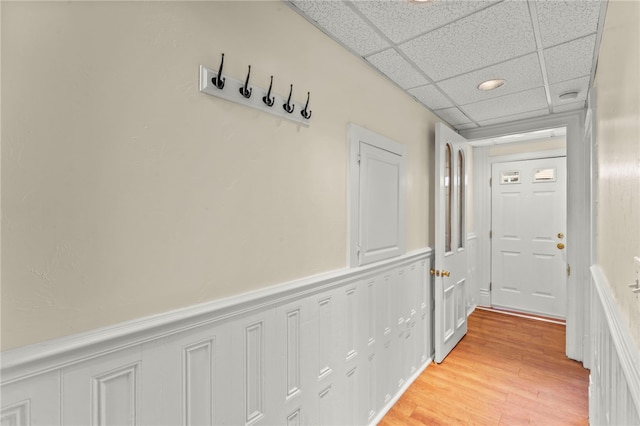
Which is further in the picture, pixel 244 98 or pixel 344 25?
pixel 344 25

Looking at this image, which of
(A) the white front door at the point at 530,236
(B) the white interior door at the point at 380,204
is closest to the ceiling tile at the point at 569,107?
(A) the white front door at the point at 530,236

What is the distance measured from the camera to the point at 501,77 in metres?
2.09

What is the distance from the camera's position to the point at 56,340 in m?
0.77

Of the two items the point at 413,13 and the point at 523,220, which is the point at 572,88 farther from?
the point at 523,220

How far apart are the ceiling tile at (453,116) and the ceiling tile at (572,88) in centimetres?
70

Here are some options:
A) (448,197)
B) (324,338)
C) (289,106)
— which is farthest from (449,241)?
(289,106)

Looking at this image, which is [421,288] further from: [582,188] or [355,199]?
[582,188]

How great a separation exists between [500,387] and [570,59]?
7.70 ft

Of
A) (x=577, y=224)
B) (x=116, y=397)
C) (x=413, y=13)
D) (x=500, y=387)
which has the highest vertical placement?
(x=413, y=13)

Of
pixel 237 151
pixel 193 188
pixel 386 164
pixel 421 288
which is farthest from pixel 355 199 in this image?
pixel 421 288

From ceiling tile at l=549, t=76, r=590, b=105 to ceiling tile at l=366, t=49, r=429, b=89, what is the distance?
3.23 ft

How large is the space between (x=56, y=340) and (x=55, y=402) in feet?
0.50

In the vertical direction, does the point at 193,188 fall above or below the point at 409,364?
above

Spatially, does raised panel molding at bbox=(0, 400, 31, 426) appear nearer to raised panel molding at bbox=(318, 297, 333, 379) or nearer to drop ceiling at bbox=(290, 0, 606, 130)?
raised panel molding at bbox=(318, 297, 333, 379)
